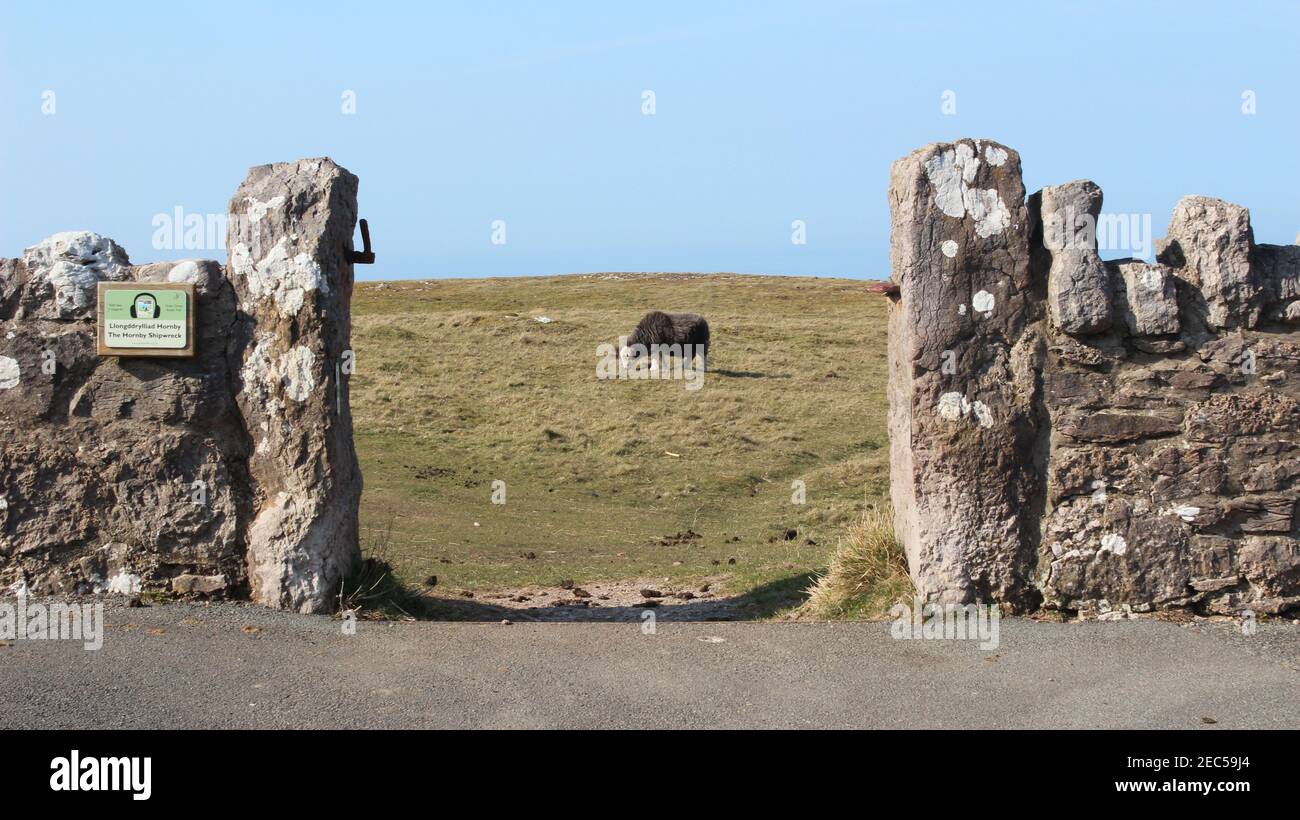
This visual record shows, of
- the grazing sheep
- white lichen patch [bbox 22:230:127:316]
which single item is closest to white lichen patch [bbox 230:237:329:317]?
white lichen patch [bbox 22:230:127:316]

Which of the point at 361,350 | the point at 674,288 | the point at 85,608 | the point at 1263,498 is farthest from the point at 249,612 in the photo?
the point at 674,288

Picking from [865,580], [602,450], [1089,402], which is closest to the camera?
[1089,402]

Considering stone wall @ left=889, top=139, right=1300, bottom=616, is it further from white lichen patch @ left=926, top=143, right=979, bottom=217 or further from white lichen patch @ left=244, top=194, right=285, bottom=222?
white lichen patch @ left=244, top=194, right=285, bottom=222

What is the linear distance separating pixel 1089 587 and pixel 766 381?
2088 cm

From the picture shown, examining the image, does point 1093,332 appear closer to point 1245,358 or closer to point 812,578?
point 1245,358

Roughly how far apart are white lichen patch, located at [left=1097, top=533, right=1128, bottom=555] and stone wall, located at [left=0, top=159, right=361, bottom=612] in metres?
4.74

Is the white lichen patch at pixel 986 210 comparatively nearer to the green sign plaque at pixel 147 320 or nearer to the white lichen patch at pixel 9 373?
the green sign plaque at pixel 147 320

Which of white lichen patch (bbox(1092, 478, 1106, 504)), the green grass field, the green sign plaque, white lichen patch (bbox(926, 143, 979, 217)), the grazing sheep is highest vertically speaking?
white lichen patch (bbox(926, 143, 979, 217))

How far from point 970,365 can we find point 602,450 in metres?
13.9

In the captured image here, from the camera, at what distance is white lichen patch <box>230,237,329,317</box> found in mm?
7438

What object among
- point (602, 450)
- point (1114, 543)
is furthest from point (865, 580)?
point (602, 450)

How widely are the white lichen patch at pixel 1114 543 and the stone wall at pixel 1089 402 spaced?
11 millimetres

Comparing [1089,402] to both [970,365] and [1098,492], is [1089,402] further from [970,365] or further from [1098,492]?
[970,365]

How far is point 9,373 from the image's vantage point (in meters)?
7.48
